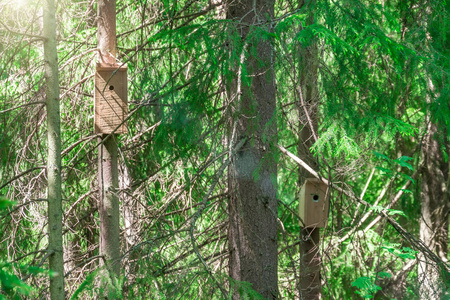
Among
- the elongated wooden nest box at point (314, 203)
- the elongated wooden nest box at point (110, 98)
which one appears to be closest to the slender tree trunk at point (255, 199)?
the elongated wooden nest box at point (314, 203)

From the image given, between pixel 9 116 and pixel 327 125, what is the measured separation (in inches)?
110

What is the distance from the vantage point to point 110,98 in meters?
4.45

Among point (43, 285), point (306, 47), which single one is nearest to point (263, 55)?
point (306, 47)

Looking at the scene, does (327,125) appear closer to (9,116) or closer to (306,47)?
(306,47)

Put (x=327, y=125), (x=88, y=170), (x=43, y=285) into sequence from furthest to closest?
(x=88, y=170), (x=43, y=285), (x=327, y=125)

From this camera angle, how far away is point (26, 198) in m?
4.55

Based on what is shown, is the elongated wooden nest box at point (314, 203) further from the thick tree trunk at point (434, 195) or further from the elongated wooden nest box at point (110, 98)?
the thick tree trunk at point (434, 195)

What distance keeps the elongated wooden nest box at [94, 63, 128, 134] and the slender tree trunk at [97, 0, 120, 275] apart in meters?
0.12

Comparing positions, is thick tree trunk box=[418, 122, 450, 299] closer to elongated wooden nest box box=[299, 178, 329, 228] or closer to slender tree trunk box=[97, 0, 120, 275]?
elongated wooden nest box box=[299, 178, 329, 228]

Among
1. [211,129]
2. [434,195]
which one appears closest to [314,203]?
[211,129]

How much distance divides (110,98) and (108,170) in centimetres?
65

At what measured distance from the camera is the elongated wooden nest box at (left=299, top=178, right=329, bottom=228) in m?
4.86

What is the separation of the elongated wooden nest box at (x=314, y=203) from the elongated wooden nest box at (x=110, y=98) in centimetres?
172

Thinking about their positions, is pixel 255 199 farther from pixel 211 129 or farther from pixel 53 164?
pixel 53 164
